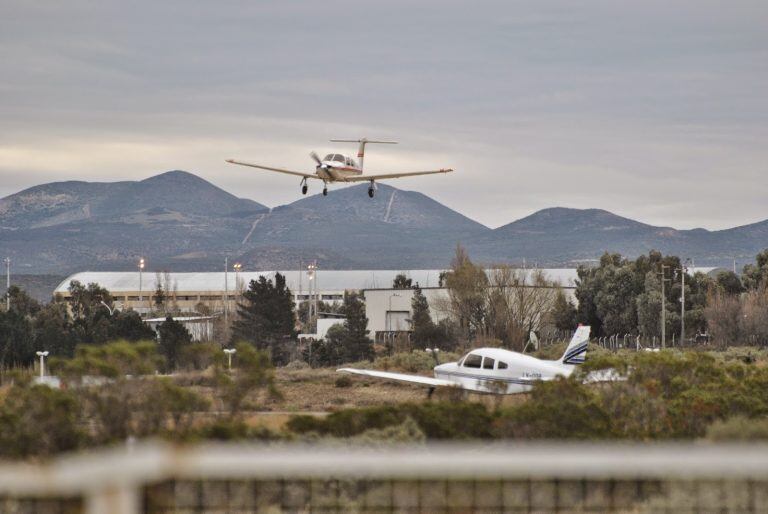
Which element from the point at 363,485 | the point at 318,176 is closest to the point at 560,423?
the point at 363,485

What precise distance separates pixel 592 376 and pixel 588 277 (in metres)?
78.9

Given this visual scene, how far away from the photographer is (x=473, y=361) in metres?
42.9

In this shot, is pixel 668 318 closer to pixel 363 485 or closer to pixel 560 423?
pixel 560 423

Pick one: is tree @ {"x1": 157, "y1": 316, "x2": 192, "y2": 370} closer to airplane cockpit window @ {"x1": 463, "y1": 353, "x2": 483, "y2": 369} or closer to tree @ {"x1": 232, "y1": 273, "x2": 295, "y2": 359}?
tree @ {"x1": 232, "y1": 273, "x2": 295, "y2": 359}

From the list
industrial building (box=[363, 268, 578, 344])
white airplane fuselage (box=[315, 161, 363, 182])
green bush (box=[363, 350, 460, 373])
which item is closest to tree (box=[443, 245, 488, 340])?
industrial building (box=[363, 268, 578, 344])

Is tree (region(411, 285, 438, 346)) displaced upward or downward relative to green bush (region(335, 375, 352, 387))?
upward

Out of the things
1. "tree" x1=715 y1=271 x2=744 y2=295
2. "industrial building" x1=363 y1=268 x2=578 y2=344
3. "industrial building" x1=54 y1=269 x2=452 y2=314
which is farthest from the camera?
"industrial building" x1=54 y1=269 x2=452 y2=314

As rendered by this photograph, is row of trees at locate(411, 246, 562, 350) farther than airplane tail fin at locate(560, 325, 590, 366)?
Yes

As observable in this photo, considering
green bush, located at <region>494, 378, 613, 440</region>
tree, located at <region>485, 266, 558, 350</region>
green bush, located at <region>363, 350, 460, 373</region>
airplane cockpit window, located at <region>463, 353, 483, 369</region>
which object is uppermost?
tree, located at <region>485, 266, 558, 350</region>

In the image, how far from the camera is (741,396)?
29297 millimetres

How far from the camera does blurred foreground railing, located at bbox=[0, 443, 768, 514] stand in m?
6.80

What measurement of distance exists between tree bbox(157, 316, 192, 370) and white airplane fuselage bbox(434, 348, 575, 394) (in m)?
27.2

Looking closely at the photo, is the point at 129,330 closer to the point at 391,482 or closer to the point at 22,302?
the point at 22,302

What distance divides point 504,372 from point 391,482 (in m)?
30.0
